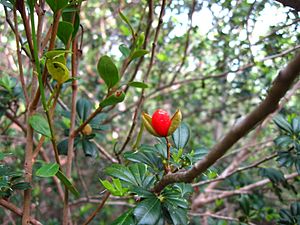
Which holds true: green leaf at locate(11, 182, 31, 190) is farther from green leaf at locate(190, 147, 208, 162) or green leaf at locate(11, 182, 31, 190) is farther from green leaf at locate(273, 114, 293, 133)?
green leaf at locate(273, 114, 293, 133)

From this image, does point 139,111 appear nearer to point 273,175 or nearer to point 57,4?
point 273,175

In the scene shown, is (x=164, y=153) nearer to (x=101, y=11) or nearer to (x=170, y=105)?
(x=101, y=11)

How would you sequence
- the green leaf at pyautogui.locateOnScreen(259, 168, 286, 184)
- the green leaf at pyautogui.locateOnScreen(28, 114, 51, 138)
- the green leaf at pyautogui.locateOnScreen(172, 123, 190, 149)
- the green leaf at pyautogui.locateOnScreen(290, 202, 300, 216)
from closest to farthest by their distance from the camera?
the green leaf at pyautogui.locateOnScreen(28, 114, 51, 138) < the green leaf at pyautogui.locateOnScreen(172, 123, 190, 149) < the green leaf at pyautogui.locateOnScreen(290, 202, 300, 216) < the green leaf at pyautogui.locateOnScreen(259, 168, 286, 184)

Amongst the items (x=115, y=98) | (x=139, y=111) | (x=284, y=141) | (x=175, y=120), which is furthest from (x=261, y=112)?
(x=139, y=111)

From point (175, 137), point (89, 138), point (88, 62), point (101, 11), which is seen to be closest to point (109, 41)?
point (101, 11)

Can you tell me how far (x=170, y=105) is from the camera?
110 inches

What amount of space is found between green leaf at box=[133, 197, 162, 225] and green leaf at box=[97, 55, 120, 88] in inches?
11.5

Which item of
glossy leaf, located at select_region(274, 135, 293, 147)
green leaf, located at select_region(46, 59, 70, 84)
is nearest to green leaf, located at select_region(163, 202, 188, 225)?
green leaf, located at select_region(46, 59, 70, 84)

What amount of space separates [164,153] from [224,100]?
5.39 feet

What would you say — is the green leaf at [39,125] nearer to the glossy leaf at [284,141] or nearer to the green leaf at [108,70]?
the green leaf at [108,70]

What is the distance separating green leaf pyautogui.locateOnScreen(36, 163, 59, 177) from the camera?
78 cm

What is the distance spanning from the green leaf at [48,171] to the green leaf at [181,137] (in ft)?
1.03

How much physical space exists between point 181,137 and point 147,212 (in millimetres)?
271

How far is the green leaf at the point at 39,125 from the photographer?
32.9 inches
